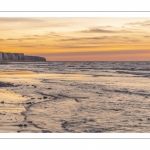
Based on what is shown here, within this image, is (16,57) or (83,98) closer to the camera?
(83,98)

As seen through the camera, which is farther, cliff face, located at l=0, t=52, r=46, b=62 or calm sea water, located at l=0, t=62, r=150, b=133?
cliff face, located at l=0, t=52, r=46, b=62

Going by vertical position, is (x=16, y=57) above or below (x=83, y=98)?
above

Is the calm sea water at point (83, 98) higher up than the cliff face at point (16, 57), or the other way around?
the cliff face at point (16, 57)

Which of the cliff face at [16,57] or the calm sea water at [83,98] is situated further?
the cliff face at [16,57]

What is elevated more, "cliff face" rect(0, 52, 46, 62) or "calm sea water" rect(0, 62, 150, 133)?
"cliff face" rect(0, 52, 46, 62)

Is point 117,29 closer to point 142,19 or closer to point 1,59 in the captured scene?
point 142,19
